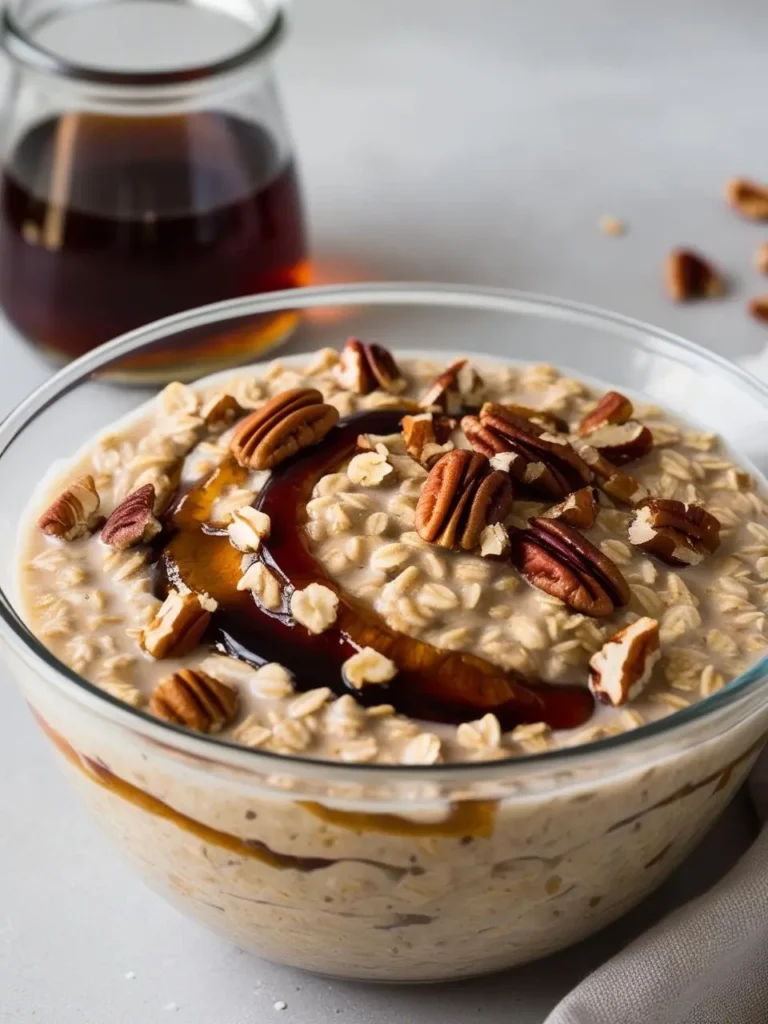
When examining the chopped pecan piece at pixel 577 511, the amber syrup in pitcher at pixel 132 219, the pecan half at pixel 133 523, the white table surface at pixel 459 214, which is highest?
the chopped pecan piece at pixel 577 511

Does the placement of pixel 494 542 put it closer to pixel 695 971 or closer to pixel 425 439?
pixel 425 439

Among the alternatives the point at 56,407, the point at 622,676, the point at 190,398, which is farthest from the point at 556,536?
the point at 56,407

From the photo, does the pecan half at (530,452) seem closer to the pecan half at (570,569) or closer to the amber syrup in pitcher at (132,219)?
the pecan half at (570,569)

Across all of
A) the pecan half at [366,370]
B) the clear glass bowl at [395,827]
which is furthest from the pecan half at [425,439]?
the clear glass bowl at [395,827]

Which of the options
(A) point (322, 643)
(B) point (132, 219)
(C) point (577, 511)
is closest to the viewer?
(A) point (322, 643)

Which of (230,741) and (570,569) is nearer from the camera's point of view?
(230,741)

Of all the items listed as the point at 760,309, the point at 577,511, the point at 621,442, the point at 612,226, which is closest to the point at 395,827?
the point at 577,511

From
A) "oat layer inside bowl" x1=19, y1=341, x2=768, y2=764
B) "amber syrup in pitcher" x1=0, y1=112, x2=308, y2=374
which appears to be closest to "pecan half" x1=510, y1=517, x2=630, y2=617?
"oat layer inside bowl" x1=19, y1=341, x2=768, y2=764
